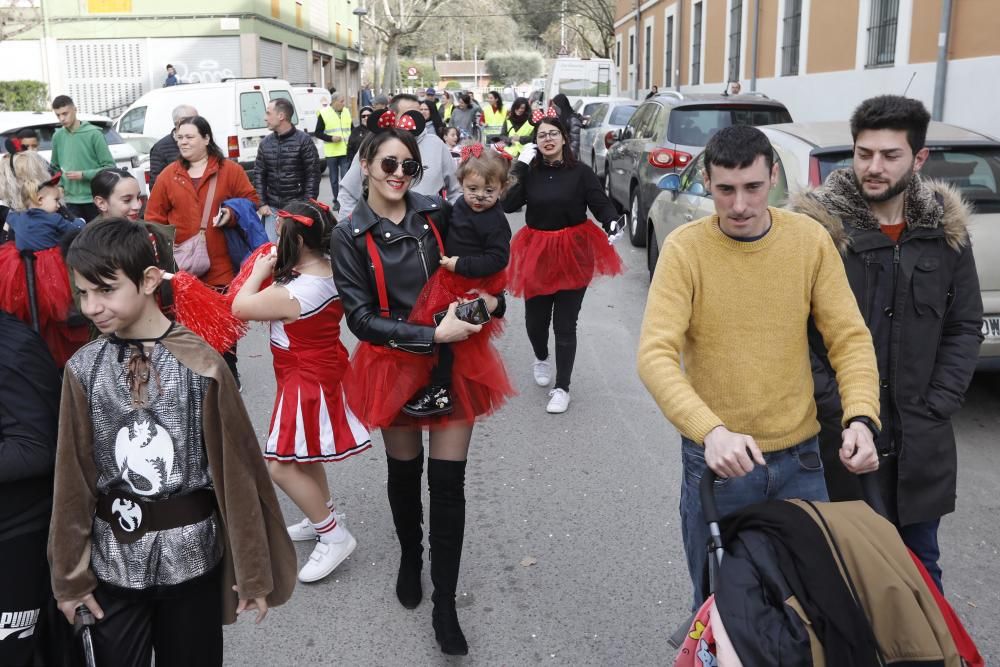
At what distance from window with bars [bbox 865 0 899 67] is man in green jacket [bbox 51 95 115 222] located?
1164 cm

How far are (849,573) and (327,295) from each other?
239cm

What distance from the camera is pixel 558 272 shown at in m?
6.12

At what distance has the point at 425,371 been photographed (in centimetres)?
341

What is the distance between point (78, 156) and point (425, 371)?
7.11 m

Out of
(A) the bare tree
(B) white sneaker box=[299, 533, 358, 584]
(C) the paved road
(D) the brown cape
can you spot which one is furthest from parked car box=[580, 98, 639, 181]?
(A) the bare tree

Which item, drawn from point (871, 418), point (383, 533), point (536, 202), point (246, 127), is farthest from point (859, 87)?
point (871, 418)

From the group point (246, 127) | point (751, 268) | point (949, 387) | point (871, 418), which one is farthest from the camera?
point (246, 127)

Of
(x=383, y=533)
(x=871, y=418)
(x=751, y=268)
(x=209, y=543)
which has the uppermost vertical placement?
(x=751, y=268)

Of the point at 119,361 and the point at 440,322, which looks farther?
the point at 440,322

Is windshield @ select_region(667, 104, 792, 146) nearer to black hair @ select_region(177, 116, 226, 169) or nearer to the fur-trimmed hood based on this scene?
black hair @ select_region(177, 116, 226, 169)

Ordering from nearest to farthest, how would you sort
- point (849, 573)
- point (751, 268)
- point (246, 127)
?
point (849, 573)
point (751, 268)
point (246, 127)

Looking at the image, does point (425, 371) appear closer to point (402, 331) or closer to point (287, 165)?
point (402, 331)

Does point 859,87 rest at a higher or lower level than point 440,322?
higher

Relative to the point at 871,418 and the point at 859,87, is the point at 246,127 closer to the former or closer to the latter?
the point at 859,87
